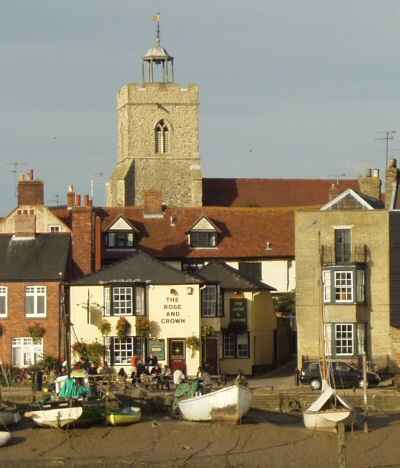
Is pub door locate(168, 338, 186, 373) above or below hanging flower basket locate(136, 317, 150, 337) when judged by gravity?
below

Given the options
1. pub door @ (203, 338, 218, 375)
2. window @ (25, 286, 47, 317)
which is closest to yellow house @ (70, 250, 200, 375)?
window @ (25, 286, 47, 317)

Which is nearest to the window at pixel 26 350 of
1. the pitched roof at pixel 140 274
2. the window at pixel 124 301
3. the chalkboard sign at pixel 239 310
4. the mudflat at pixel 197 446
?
the pitched roof at pixel 140 274

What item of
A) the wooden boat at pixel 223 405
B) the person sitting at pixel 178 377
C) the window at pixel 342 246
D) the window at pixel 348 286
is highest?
the window at pixel 342 246

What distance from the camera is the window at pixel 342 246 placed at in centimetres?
6775

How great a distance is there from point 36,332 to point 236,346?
836cm

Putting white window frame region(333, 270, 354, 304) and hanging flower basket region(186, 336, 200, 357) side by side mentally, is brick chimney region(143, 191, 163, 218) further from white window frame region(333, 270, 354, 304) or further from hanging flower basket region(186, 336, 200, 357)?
hanging flower basket region(186, 336, 200, 357)

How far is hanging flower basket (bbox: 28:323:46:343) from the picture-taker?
67000 mm

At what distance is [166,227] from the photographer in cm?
8431

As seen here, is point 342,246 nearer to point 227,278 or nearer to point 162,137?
point 227,278

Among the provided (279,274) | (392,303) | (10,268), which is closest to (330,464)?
(392,303)

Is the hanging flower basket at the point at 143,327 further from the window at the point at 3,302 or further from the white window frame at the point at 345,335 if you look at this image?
the white window frame at the point at 345,335

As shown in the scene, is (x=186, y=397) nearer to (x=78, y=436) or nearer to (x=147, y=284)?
(x=78, y=436)

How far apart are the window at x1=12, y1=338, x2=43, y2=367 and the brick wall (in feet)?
0.58

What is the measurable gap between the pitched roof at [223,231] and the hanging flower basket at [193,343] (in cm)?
1493
